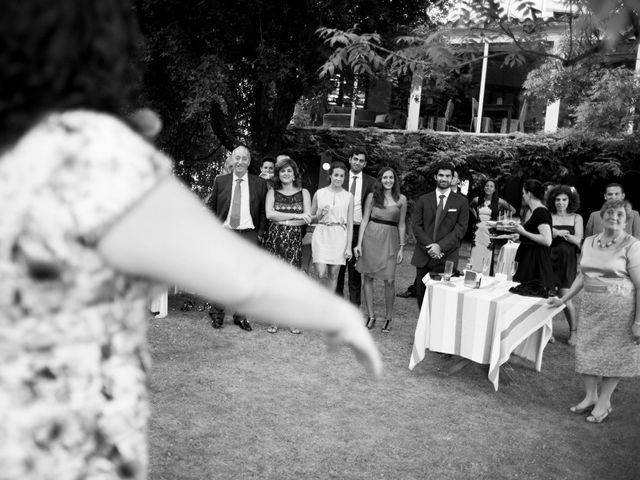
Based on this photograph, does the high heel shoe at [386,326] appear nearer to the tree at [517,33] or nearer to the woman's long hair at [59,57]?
the tree at [517,33]

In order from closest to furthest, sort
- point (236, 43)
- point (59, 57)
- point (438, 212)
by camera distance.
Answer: point (59, 57), point (438, 212), point (236, 43)

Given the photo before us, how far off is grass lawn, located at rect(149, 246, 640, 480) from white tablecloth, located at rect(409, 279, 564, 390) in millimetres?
344

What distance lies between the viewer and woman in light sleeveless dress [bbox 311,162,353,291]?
7.65m

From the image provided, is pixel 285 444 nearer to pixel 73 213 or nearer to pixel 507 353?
pixel 507 353

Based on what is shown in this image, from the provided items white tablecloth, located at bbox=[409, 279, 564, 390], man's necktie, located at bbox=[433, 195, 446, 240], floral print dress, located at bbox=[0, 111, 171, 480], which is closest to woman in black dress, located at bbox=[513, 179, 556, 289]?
man's necktie, located at bbox=[433, 195, 446, 240]

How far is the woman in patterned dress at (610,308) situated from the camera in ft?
16.8

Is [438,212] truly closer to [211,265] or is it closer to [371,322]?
[371,322]

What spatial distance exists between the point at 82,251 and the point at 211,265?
19 centimetres

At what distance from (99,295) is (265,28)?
42.9 ft

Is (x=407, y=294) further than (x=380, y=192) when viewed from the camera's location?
Yes

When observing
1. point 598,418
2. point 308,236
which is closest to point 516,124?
point 308,236

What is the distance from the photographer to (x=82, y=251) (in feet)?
3.06

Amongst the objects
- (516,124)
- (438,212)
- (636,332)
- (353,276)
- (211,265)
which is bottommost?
(353,276)

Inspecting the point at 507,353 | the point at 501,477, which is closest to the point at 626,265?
the point at 507,353
